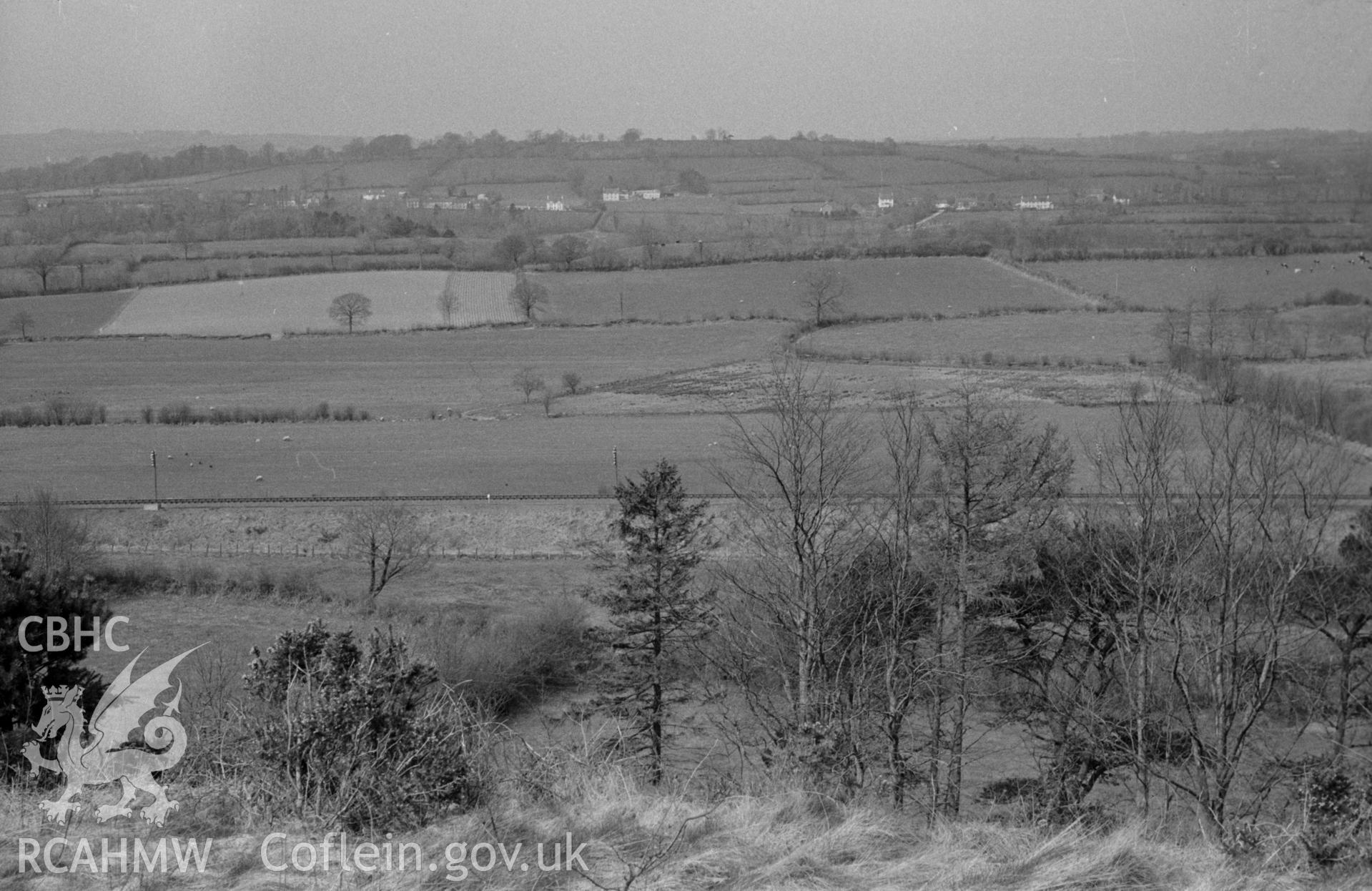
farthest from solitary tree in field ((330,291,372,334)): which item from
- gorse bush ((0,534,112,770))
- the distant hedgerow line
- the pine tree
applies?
gorse bush ((0,534,112,770))

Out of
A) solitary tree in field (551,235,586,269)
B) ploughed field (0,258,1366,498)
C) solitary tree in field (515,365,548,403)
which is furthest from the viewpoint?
solitary tree in field (551,235,586,269)

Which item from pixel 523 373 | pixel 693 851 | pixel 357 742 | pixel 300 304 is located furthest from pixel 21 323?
pixel 693 851

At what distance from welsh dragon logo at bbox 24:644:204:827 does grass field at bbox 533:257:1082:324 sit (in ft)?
113

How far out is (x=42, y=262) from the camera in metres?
35.3

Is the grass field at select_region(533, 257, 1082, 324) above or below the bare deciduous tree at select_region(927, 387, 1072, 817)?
above

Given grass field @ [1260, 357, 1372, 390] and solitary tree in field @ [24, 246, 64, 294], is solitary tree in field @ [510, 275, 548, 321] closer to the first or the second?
solitary tree in field @ [24, 246, 64, 294]

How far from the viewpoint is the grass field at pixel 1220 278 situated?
82.5 ft

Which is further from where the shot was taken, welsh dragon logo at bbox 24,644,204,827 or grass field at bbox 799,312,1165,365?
grass field at bbox 799,312,1165,365

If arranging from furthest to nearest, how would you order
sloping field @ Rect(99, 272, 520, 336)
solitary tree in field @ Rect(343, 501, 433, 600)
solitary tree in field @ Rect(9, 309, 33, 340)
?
sloping field @ Rect(99, 272, 520, 336) → solitary tree in field @ Rect(9, 309, 33, 340) → solitary tree in field @ Rect(343, 501, 433, 600)

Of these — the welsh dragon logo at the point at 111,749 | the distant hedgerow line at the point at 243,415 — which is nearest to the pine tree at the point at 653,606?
the welsh dragon logo at the point at 111,749

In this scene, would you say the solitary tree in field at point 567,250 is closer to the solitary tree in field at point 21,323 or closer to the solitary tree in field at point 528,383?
the solitary tree in field at point 528,383

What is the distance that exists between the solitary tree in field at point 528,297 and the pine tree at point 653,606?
27.6 metres

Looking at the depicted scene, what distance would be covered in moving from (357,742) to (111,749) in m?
0.94

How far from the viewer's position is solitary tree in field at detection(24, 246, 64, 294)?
35.0 meters
